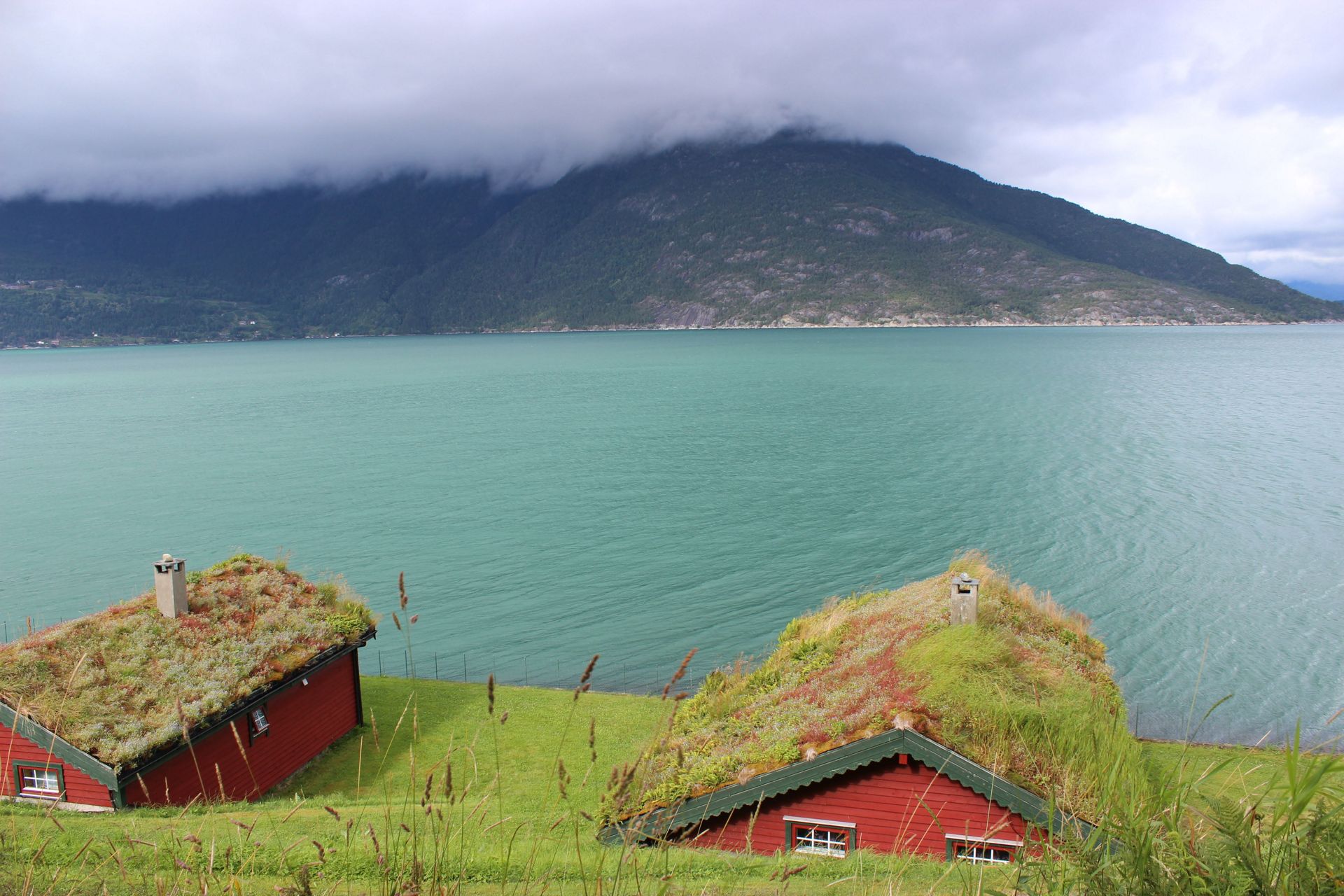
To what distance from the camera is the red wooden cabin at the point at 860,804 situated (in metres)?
10.7

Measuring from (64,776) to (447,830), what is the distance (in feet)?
47.0

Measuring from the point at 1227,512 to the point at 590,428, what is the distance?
4683cm

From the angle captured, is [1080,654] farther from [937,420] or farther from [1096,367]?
[1096,367]

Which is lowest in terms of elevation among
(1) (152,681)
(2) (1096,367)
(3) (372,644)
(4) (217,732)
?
(3) (372,644)

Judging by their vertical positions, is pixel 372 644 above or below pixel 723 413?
below

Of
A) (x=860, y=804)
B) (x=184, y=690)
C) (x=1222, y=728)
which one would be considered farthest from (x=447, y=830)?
(x=1222, y=728)

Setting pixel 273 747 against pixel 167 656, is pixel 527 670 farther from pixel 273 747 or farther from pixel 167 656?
pixel 167 656

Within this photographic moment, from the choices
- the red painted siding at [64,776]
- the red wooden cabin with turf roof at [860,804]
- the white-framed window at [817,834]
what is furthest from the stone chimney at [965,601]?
the red painted siding at [64,776]

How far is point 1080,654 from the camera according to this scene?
48.1 feet

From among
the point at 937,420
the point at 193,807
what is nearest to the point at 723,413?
the point at 937,420

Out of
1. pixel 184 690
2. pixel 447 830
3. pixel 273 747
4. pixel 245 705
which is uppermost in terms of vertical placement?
pixel 447 830

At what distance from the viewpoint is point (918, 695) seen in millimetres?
11445

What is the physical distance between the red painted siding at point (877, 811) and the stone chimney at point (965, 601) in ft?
9.16

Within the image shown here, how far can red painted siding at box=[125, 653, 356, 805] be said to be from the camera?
46.7ft
